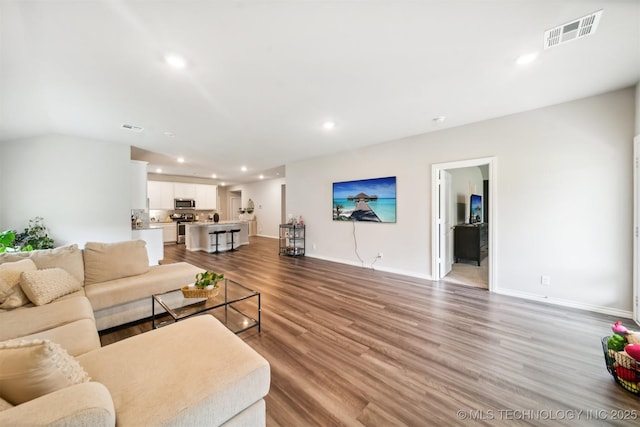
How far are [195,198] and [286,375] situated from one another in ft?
28.1

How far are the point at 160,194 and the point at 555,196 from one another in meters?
10.0

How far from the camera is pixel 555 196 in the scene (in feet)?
9.76

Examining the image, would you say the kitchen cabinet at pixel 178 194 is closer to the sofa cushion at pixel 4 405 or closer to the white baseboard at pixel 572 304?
the sofa cushion at pixel 4 405

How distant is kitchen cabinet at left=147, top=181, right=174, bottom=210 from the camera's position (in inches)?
311

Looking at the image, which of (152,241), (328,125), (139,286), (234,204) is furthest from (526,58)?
(234,204)

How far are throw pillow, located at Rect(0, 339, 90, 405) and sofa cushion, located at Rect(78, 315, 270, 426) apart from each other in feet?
0.79

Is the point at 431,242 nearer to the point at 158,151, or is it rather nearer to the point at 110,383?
the point at 110,383

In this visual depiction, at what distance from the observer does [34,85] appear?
2410mm

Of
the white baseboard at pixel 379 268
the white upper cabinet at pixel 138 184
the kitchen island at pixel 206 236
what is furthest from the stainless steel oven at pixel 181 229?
the white baseboard at pixel 379 268

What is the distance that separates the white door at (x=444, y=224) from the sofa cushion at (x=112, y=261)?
4448 millimetres

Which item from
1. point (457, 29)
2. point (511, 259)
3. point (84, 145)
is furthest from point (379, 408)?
point (84, 145)

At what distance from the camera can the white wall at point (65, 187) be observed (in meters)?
3.80

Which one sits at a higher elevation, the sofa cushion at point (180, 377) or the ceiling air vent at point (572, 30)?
the ceiling air vent at point (572, 30)

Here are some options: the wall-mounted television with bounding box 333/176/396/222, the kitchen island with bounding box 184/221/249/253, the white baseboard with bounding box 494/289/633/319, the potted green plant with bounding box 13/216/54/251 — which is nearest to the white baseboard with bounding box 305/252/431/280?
the wall-mounted television with bounding box 333/176/396/222
